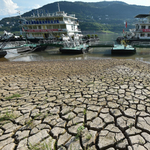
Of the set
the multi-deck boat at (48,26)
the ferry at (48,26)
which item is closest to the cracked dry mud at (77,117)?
the ferry at (48,26)

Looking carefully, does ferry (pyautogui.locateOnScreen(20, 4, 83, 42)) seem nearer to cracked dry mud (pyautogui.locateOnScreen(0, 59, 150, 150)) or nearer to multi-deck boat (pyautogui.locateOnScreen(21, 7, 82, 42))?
multi-deck boat (pyautogui.locateOnScreen(21, 7, 82, 42))

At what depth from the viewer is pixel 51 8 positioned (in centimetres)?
19538

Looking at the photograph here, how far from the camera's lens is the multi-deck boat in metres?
27.1

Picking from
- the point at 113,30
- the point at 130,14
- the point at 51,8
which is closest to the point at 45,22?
the point at 113,30

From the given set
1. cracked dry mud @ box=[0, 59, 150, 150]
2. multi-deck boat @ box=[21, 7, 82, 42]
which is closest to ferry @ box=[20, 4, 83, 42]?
multi-deck boat @ box=[21, 7, 82, 42]

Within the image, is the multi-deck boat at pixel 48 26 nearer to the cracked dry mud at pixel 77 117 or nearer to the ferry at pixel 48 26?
the ferry at pixel 48 26

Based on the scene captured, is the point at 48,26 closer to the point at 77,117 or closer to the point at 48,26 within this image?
the point at 48,26

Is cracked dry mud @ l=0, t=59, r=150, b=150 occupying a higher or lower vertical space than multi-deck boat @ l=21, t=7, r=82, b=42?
lower

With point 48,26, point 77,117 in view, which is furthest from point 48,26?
point 77,117

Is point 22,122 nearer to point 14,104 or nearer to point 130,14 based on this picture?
point 14,104

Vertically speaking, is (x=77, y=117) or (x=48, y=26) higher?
(x=48, y=26)

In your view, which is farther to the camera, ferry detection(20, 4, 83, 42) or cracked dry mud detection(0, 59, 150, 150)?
ferry detection(20, 4, 83, 42)

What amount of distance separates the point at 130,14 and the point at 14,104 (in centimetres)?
24583

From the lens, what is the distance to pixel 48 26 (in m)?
29.0
